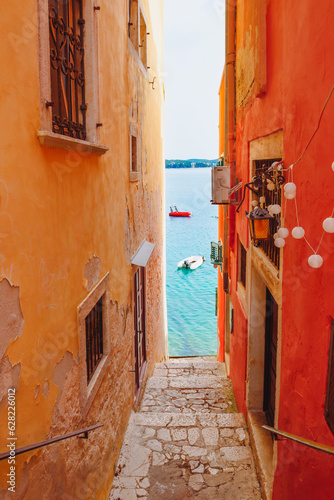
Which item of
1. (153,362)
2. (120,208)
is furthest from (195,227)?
(120,208)

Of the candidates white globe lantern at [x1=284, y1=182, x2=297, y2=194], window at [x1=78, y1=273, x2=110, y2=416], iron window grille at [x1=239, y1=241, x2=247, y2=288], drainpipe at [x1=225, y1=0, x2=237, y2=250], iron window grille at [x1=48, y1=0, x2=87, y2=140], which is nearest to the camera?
white globe lantern at [x1=284, y1=182, x2=297, y2=194]

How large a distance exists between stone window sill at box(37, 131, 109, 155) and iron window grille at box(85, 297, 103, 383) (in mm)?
1772

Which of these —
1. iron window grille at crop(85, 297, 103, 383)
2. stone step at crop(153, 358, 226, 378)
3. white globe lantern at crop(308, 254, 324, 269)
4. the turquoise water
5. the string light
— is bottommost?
the turquoise water

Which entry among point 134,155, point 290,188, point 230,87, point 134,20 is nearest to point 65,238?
point 290,188

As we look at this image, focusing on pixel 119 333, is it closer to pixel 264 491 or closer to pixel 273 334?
pixel 273 334

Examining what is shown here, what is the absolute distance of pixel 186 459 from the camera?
5914mm

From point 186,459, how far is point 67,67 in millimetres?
5246

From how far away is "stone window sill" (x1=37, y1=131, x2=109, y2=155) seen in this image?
2.81m

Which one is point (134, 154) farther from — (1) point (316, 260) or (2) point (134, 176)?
(1) point (316, 260)

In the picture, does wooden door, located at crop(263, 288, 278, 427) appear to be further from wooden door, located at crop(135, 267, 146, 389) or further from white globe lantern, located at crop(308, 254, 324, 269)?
white globe lantern, located at crop(308, 254, 324, 269)

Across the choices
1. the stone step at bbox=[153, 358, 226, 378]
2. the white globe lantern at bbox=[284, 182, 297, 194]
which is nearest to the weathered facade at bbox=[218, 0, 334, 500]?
the white globe lantern at bbox=[284, 182, 297, 194]

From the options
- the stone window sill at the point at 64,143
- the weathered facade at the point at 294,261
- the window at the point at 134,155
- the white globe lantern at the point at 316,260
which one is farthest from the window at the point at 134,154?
the white globe lantern at the point at 316,260

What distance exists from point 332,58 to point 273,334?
436cm

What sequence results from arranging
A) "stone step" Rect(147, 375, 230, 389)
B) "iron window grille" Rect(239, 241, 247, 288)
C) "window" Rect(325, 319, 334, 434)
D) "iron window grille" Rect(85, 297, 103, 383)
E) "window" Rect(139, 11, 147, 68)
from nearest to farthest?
"window" Rect(325, 319, 334, 434) < "iron window grille" Rect(85, 297, 103, 383) < "iron window grille" Rect(239, 241, 247, 288) < "window" Rect(139, 11, 147, 68) < "stone step" Rect(147, 375, 230, 389)
